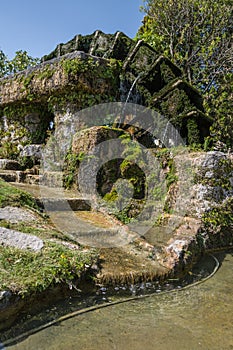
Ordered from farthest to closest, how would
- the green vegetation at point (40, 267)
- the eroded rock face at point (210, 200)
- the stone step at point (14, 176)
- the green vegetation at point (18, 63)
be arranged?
the green vegetation at point (18, 63)
the stone step at point (14, 176)
the eroded rock face at point (210, 200)
the green vegetation at point (40, 267)

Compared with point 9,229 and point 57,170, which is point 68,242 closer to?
point 9,229

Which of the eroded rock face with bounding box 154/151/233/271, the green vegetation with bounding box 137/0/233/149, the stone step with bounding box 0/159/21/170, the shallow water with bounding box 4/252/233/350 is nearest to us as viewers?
the shallow water with bounding box 4/252/233/350

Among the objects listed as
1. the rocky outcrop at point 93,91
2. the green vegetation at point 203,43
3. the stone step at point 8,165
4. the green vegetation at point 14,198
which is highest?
the green vegetation at point 203,43

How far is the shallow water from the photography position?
241cm

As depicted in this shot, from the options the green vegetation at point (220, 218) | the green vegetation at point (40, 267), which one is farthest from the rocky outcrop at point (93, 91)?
the green vegetation at point (40, 267)

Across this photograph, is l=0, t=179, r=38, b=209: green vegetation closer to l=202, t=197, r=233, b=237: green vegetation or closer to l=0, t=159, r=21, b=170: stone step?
l=202, t=197, r=233, b=237: green vegetation

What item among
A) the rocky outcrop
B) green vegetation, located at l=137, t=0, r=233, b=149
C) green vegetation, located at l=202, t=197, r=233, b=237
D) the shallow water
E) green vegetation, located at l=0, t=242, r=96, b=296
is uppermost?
green vegetation, located at l=137, t=0, r=233, b=149

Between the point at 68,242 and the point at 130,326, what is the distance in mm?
1440

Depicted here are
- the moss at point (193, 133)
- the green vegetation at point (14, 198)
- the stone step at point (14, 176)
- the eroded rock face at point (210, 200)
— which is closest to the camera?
the green vegetation at point (14, 198)

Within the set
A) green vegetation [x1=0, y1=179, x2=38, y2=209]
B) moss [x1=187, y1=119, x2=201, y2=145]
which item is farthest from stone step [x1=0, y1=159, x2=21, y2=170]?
moss [x1=187, y1=119, x2=201, y2=145]

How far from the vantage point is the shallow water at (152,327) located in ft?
7.91

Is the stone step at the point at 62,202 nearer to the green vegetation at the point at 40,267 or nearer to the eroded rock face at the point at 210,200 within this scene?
the eroded rock face at the point at 210,200

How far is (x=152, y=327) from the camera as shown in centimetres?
270

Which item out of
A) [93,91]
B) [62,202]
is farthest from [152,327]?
[93,91]
